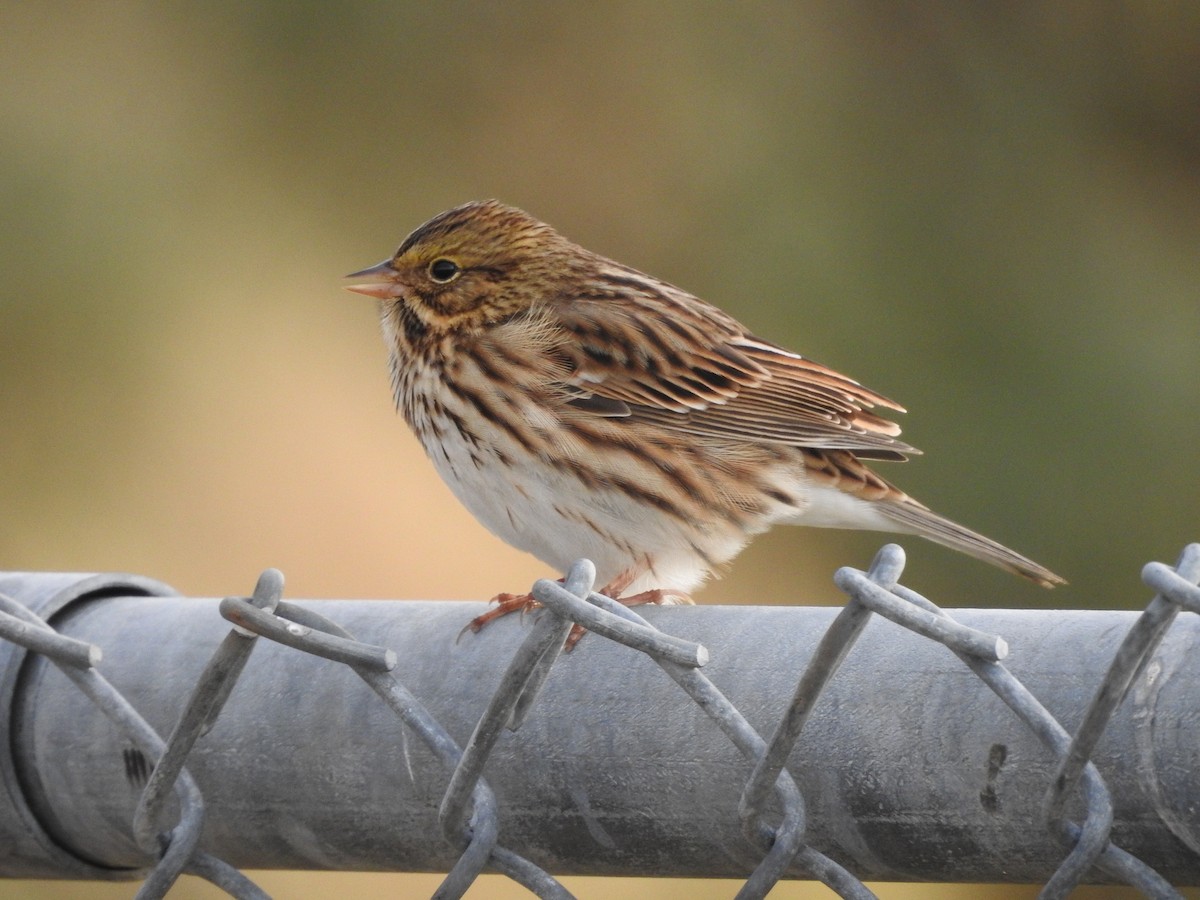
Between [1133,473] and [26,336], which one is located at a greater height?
[26,336]

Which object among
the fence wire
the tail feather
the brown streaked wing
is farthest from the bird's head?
the fence wire

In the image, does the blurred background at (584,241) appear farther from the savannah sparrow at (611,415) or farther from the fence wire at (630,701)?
the fence wire at (630,701)

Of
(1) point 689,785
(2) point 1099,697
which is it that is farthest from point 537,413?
(2) point 1099,697

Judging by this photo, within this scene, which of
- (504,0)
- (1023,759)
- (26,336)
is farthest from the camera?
(504,0)

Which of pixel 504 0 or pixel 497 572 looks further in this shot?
pixel 504 0

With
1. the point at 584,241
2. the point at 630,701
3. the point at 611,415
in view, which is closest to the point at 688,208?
the point at 584,241

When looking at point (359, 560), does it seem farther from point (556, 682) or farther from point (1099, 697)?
point (1099, 697)

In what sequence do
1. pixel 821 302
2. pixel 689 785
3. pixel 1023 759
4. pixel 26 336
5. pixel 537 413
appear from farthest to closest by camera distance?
pixel 821 302
pixel 26 336
pixel 537 413
pixel 689 785
pixel 1023 759

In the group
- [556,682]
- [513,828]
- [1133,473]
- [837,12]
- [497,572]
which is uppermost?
[837,12]
